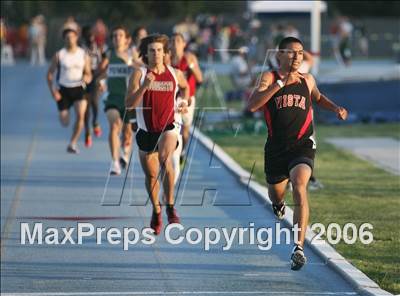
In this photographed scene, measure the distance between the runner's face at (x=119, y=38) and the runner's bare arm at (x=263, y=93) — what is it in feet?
21.7

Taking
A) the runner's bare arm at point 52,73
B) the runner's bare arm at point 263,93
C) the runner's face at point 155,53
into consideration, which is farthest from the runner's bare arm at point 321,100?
the runner's bare arm at point 52,73

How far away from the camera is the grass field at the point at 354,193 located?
468 inches

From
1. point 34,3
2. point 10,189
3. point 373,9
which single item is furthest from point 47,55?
point 10,189

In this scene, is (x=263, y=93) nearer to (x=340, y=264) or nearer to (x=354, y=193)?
(x=340, y=264)

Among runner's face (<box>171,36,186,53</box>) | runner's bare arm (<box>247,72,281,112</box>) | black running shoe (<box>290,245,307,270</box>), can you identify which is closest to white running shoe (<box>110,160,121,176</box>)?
runner's face (<box>171,36,186,53</box>)

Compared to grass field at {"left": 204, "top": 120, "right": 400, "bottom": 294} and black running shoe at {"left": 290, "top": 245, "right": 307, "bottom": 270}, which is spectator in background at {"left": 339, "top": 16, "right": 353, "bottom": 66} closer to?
grass field at {"left": 204, "top": 120, "right": 400, "bottom": 294}

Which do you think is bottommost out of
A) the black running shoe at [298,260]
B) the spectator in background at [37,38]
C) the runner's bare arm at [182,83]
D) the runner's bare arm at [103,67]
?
the spectator in background at [37,38]

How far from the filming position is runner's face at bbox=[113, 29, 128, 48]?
55.4 ft

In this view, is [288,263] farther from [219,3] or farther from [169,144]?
[219,3]

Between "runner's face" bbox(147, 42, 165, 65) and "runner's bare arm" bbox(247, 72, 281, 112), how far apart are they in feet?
5.11

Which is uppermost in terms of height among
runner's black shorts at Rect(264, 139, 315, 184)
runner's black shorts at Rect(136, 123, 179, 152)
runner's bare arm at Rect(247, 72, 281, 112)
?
runner's bare arm at Rect(247, 72, 281, 112)

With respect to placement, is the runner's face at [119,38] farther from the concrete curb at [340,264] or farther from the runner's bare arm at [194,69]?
the concrete curb at [340,264]

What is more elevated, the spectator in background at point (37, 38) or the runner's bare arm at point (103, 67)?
the runner's bare arm at point (103, 67)

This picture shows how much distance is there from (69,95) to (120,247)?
6.47 metres
